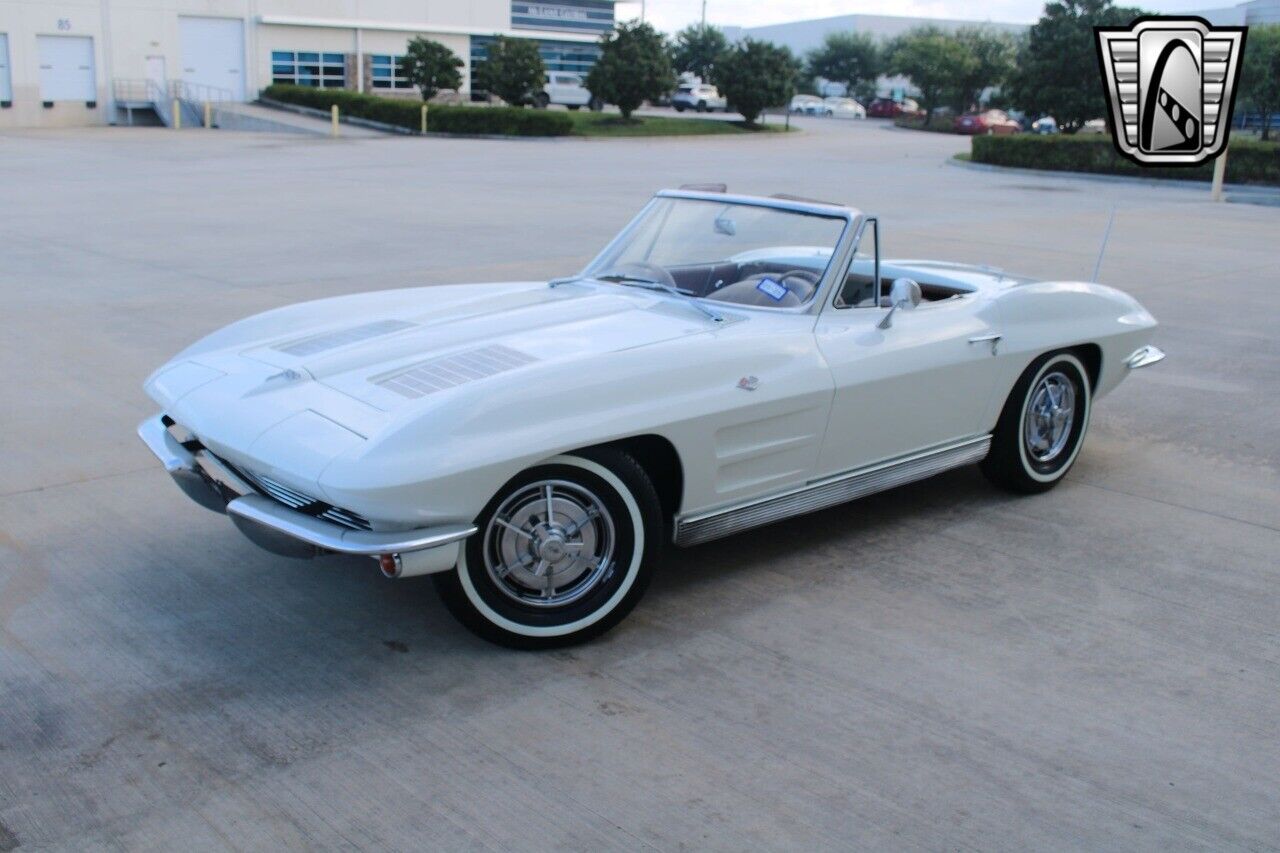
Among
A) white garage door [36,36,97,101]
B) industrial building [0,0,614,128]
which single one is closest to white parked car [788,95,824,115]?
industrial building [0,0,614,128]

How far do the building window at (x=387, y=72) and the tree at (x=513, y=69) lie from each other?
5.77 meters

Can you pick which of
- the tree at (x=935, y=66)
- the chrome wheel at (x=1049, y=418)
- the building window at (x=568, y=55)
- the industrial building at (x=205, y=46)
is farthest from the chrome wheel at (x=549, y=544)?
the building window at (x=568, y=55)

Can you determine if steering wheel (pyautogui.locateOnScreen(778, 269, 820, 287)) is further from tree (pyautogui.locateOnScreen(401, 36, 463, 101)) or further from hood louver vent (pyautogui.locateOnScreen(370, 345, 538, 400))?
tree (pyautogui.locateOnScreen(401, 36, 463, 101))

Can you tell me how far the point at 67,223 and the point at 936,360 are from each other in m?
12.0

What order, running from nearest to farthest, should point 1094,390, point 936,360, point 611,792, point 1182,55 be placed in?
point 611,792, point 936,360, point 1094,390, point 1182,55

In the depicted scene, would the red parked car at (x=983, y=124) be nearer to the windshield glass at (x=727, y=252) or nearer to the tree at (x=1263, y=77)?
the tree at (x=1263, y=77)

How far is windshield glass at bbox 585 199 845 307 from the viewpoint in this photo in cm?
489

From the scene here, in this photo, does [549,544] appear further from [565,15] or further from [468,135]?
[565,15]

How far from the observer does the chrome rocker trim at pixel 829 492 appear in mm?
4238

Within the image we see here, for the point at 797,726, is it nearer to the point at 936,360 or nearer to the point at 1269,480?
the point at 936,360

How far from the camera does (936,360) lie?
4.91 meters

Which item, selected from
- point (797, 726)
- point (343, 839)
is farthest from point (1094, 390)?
point (343, 839)

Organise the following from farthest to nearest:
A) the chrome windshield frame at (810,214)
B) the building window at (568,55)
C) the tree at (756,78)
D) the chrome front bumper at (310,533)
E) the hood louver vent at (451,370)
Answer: the building window at (568,55), the tree at (756,78), the chrome windshield frame at (810,214), the hood louver vent at (451,370), the chrome front bumper at (310,533)

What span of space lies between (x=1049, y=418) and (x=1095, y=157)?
2519 cm
